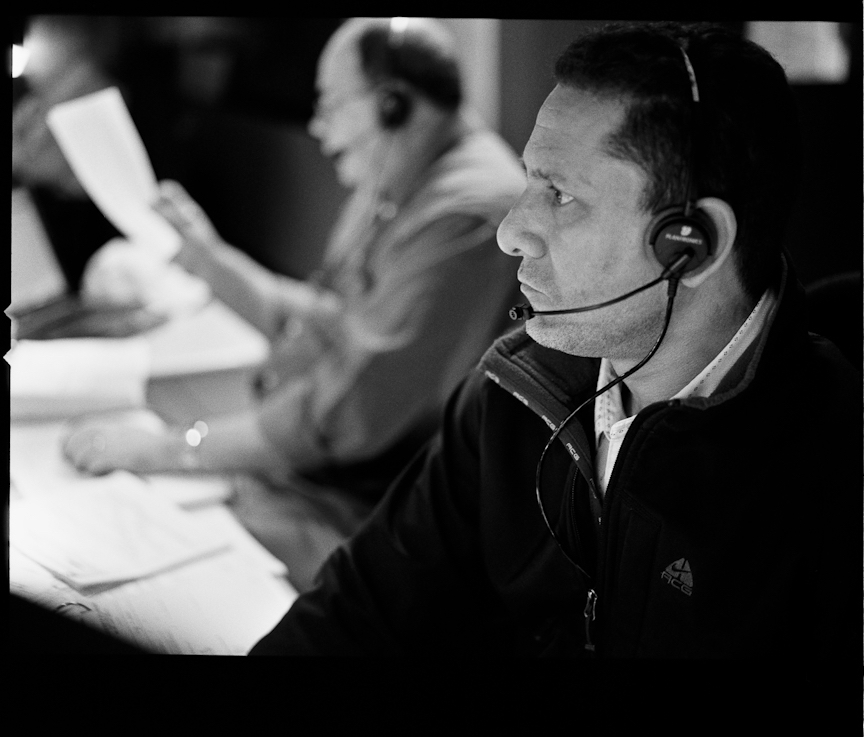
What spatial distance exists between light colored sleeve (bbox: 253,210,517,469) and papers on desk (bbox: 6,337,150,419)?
0.76 ft

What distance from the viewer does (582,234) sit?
3.59 feet

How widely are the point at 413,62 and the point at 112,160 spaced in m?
0.52

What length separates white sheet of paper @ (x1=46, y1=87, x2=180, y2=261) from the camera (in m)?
1.59

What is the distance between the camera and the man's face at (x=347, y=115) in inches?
65.2

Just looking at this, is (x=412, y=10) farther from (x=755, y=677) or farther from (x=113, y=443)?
A: (x=755, y=677)

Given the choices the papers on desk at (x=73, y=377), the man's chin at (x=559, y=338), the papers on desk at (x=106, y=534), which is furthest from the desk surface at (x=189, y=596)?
the man's chin at (x=559, y=338)

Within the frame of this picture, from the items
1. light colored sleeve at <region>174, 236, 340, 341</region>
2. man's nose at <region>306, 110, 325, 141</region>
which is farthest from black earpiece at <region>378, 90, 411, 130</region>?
light colored sleeve at <region>174, 236, 340, 341</region>

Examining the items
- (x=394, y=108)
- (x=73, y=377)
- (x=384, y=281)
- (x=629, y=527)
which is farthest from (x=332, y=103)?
(x=629, y=527)

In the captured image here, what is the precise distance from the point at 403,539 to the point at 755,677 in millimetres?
461

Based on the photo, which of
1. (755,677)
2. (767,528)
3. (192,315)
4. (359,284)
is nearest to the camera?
(767,528)

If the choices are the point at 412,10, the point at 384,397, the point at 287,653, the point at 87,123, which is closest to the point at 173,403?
the point at 384,397

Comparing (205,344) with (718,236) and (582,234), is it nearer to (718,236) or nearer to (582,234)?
(582,234)

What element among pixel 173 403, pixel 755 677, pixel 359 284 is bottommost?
pixel 755 677

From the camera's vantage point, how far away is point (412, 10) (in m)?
1.25
